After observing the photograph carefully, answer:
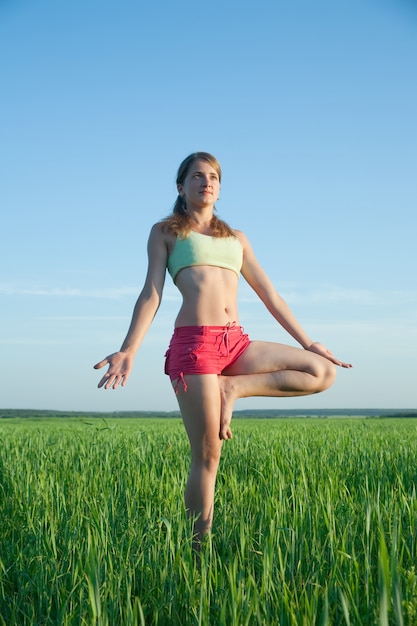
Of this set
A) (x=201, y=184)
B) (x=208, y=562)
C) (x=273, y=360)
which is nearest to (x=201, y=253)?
(x=201, y=184)

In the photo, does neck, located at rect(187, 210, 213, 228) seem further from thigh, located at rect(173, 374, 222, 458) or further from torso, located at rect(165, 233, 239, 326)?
thigh, located at rect(173, 374, 222, 458)

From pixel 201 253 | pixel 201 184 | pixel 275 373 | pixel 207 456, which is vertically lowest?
pixel 207 456

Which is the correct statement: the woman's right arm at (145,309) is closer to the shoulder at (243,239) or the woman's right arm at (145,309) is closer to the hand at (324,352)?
the shoulder at (243,239)

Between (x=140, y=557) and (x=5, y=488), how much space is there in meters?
3.11

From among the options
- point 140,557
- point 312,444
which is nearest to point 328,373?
point 140,557

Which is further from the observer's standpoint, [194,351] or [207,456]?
[207,456]

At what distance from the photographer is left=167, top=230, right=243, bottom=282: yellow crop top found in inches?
153

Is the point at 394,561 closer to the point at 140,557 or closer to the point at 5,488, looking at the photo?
the point at 140,557

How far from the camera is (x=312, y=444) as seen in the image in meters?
9.55

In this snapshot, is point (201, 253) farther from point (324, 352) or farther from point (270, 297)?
point (324, 352)

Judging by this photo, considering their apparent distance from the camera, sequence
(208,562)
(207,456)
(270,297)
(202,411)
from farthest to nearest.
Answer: (270,297) < (207,456) < (202,411) < (208,562)

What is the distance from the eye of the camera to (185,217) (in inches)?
158

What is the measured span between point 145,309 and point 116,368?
49cm

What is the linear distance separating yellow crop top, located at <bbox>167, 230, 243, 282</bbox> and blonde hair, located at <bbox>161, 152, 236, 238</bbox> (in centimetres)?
5
